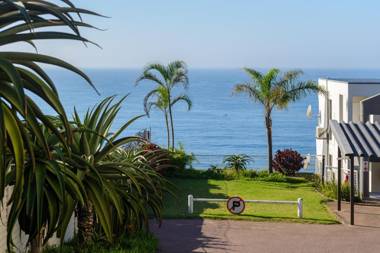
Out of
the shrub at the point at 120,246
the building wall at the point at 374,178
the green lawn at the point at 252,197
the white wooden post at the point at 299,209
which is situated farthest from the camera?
the building wall at the point at 374,178

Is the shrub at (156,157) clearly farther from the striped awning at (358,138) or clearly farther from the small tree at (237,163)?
the striped awning at (358,138)

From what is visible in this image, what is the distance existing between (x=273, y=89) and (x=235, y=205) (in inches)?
527

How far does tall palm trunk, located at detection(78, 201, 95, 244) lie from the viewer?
11.3 m

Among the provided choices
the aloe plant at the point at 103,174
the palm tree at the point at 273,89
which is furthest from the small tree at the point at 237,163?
the aloe plant at the point at 103,174

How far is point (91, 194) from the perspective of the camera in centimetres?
941

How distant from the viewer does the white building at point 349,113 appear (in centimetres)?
2478

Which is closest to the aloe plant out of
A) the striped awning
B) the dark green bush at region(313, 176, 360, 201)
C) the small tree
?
the striped awning

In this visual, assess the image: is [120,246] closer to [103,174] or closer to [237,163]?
[103,174]

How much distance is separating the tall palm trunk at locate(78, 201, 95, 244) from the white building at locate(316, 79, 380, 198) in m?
13.7

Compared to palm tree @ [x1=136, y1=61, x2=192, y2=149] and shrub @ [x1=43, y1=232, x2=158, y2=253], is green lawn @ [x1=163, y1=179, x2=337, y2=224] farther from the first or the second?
palm tree @ [x1=136, y1=61, x2=192, y2=149]

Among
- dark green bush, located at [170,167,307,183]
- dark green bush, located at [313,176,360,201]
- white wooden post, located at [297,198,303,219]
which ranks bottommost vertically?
white wooden post, located at [297,198,303,219]

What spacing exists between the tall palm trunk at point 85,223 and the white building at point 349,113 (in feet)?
45.0

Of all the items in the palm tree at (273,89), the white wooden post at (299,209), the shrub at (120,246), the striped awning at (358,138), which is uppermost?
the palm tree at (273,89)

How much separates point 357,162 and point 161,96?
12.7 metres
